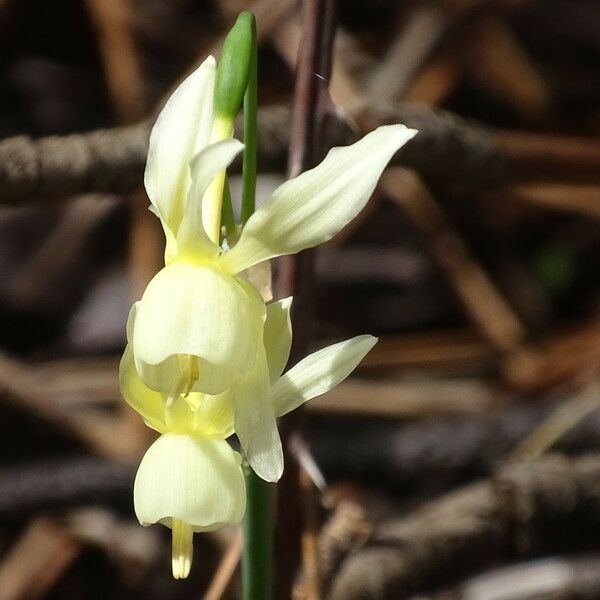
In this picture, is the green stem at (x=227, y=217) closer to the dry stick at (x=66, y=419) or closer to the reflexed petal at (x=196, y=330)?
the reflexed petal at (x=196, y=330)

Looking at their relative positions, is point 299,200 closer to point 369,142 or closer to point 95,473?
point 369,142

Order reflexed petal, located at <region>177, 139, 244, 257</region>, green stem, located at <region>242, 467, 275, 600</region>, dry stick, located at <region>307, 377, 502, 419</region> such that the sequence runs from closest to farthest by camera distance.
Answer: reflexed petal, located at <region>177, 139, 244, 257</region>, green stem, located at <region>242, 467, 275, 600</region>, dry stick, located at <region>307, 377, 502, 419</region>

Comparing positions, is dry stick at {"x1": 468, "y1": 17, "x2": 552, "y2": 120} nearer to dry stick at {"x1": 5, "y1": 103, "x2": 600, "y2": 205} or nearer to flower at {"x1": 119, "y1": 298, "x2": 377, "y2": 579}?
dry stick at {"x1": 5, "y1": 103, "x2": 600, "y2": 205}

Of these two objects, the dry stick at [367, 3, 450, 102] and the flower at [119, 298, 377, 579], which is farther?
the dry stick at [367, 3, 450, 102]

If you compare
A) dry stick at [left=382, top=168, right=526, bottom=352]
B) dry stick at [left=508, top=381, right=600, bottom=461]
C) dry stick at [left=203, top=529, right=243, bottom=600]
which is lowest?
dry stick at [left=508, top=381, right=600, bottom=461]

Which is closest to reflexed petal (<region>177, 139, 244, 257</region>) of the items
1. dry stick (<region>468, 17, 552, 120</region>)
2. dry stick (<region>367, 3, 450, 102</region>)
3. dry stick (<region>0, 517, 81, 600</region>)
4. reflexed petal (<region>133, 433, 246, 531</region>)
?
reflexed petal (<region>133, 433, 246, 531</region>)

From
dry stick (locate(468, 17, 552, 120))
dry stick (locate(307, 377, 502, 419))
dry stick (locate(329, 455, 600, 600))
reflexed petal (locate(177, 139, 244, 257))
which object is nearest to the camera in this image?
reflexed petal (locate(177, 139, 244, 257))

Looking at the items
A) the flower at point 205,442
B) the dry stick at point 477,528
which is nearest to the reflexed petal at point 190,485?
the flower at point 205,442
